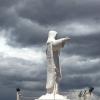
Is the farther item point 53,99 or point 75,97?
point 75,97

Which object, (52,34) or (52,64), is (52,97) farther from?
(52,34)

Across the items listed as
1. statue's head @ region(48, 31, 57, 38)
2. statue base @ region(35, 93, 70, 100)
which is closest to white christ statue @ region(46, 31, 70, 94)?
statue's head @ region(48, 31, 57, 38)

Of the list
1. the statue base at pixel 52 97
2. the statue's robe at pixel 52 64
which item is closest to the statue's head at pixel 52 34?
the statue's robe at pixel 52 64

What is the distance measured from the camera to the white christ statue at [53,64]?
39000 millimetres

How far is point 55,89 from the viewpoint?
39094mm

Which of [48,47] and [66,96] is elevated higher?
[48,47]

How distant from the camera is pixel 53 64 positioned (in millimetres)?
39281

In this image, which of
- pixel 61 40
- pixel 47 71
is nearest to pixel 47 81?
pixel 47 71

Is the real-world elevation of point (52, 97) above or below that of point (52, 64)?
below

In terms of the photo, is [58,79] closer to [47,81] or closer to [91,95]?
[47,81]

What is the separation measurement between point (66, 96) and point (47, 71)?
249cm

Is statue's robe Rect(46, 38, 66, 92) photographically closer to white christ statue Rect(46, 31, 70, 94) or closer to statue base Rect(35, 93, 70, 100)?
white christ statue Rect(46, 31, 70, 94)

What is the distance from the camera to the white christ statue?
39000mm

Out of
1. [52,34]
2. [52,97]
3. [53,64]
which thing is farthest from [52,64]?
[52,97]
